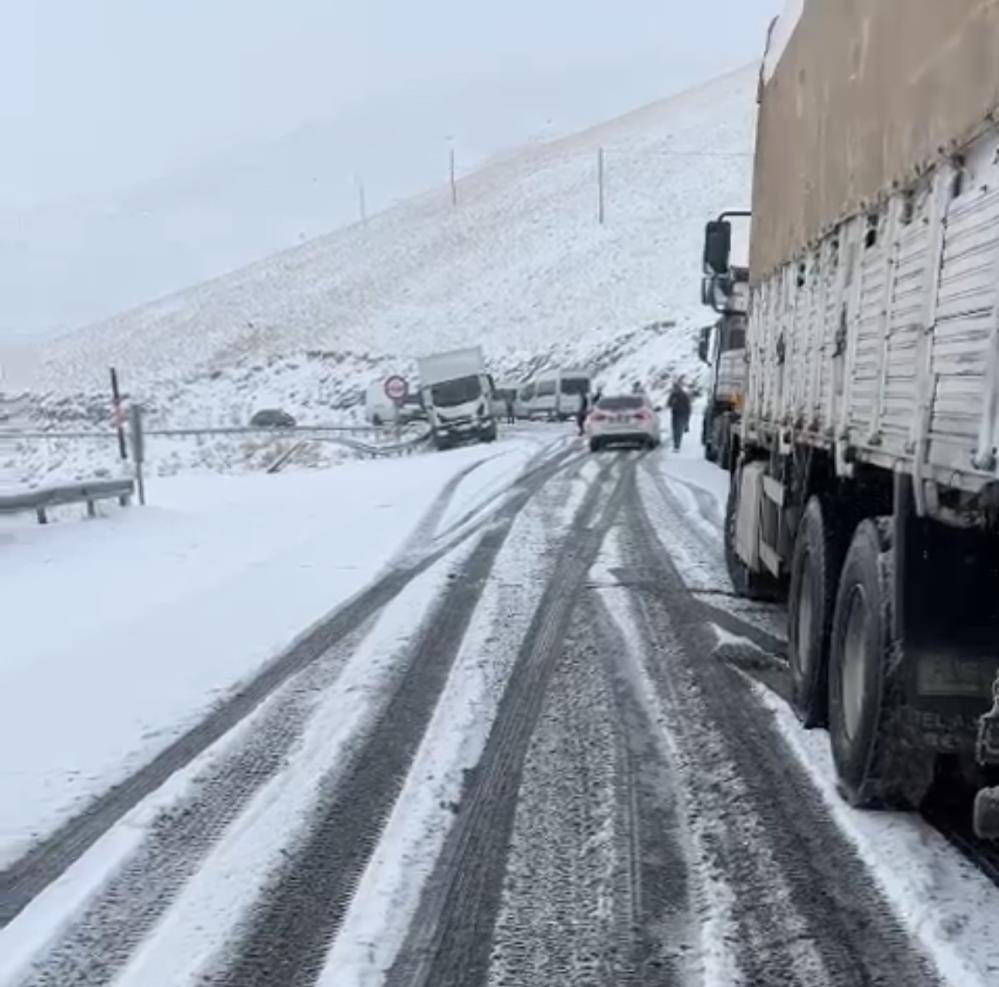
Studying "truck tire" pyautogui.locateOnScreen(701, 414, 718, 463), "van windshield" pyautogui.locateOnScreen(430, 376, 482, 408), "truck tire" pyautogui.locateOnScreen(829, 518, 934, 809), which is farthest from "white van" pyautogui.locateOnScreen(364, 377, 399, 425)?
"truck tire" pyautogui.locateOnScreen(829, 518, 934, 809)

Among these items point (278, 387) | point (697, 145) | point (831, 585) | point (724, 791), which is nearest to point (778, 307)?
point (831, 585)

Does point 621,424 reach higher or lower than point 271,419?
higher

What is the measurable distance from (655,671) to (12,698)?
3.85m

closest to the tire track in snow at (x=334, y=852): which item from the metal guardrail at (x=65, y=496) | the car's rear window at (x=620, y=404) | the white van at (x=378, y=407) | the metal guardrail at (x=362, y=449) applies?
the metal guardrail at (x=65, y=496)

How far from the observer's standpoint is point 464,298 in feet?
242

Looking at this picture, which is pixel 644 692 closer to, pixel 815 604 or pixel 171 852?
pixel 815 604

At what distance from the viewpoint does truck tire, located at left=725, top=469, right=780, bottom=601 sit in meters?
9.64

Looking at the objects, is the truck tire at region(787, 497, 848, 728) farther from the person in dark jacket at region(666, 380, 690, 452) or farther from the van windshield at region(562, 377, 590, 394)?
the van windshield at region(562, 377, 590, 394)

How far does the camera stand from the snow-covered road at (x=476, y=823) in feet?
12.1

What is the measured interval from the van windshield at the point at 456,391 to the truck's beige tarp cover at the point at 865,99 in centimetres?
2770

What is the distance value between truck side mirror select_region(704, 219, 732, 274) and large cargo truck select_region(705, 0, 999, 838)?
4.49m

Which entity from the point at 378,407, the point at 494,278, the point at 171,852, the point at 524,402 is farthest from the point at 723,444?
the point at 494,278

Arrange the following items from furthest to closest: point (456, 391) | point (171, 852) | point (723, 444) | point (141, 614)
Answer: point (456, 391)
point (723, 444)
point (141, 614)
point (171, 852)

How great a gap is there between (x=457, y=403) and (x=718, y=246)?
24.8 metres
